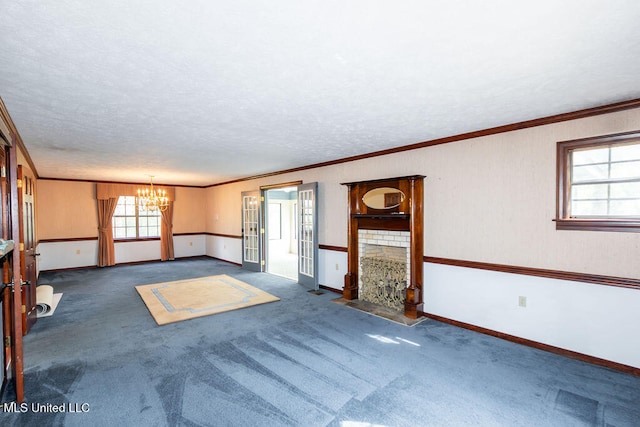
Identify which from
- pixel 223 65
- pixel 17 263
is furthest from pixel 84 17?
pixel 17 263

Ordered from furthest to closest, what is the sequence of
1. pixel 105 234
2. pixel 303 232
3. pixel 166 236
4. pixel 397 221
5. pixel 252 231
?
1. pixel 166 236
2. pixel 105 234
3. pixel 252 231
4. pixel 303 232
5. pixel 397 221

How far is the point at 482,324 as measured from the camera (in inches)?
145

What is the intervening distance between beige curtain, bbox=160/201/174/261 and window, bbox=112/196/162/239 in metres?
0.26

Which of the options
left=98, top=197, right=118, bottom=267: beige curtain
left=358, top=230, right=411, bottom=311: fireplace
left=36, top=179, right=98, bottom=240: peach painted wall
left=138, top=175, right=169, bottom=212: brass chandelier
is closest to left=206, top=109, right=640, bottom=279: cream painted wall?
left=358, top=230, right=411, bottom=311: fireplace

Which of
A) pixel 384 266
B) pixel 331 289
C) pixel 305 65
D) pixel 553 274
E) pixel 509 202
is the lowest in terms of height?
pixel 331 289

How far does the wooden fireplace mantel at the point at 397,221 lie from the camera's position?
422cm

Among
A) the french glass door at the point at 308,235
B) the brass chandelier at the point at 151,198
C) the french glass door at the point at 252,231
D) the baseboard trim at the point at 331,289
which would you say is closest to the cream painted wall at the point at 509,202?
the french glass door at the point at 308,235

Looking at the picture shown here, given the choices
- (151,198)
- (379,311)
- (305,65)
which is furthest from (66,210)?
Answer: (305,65)

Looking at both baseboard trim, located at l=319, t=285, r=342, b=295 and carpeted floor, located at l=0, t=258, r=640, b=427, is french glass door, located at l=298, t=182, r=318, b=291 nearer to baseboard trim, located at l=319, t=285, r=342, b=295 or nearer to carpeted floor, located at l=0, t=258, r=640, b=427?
baseboard trim, located at l=319, t=285, r=342, b=295

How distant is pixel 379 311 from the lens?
446 centimetres

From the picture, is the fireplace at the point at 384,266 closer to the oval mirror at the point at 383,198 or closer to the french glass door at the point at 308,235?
the oval mirror at the point at 383,198

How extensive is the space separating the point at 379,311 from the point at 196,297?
3.08 meters

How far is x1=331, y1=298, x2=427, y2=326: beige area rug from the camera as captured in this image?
4073 mm

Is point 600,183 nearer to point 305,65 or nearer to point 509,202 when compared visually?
point 509,202
